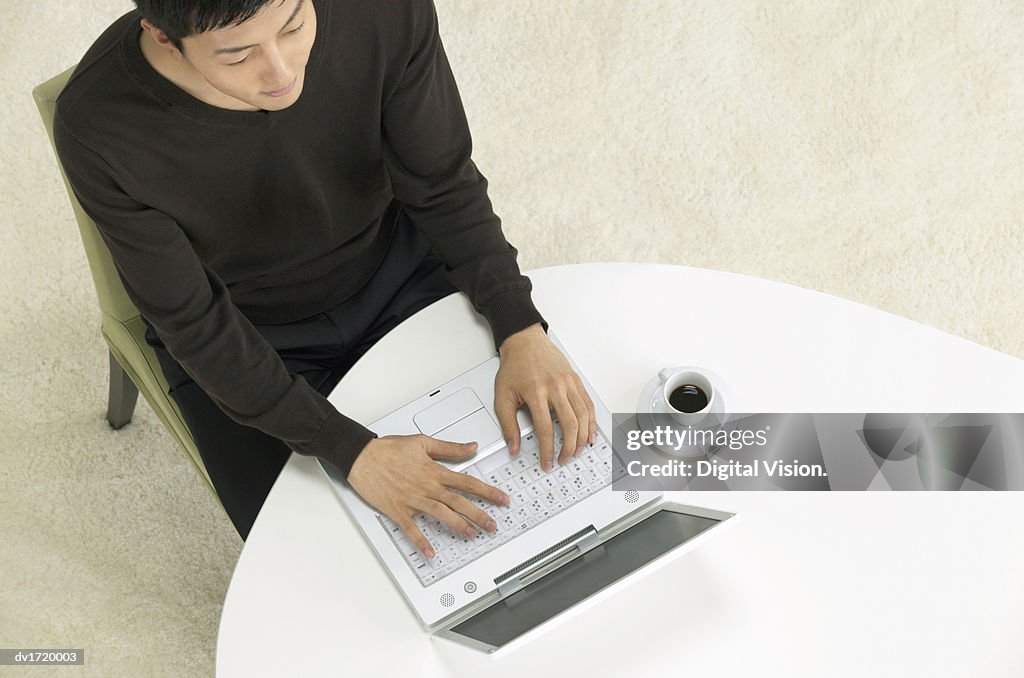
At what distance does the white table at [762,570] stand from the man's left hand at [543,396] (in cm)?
4

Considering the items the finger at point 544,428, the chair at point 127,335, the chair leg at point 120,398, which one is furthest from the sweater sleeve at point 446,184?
the chair leg at point 120,398

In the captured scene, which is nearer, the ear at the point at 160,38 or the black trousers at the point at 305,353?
the ear at the point at 160,38

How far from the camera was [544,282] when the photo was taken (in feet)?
4.30

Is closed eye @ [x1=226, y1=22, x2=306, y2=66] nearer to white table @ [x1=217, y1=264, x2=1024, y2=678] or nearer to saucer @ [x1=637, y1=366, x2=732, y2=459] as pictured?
white table @ [x1=217, y1=264, x2=1024, y2=678]

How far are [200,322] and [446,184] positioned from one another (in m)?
0.36

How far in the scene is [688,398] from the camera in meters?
1.18

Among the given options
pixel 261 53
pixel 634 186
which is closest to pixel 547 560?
pixel 261 53

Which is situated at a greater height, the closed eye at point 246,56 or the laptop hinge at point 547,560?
the closed eye at point 246,56

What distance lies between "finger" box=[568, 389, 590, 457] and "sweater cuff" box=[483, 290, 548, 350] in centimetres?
11

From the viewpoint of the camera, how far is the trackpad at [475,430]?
119cm

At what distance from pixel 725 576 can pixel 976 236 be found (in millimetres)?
1323

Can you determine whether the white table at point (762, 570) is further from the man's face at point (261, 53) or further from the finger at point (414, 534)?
the man's face at point (261, 53)

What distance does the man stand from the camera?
1.07m

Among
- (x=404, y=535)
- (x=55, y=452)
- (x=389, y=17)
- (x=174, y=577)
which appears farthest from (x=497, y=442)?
(x=55, y=452)
